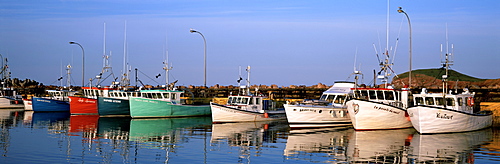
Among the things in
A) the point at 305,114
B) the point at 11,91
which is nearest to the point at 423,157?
the point at 305,114

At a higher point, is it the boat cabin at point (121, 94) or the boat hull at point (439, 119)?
the boat cabin at point (121, 94)

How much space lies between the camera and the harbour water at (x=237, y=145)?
61.1 feet

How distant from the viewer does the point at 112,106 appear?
1665 inches

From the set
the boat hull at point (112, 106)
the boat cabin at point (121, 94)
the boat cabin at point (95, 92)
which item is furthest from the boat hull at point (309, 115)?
the boat cabin at point (95, 92)

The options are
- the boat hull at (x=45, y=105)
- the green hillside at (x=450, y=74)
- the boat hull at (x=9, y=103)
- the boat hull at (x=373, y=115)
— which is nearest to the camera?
the boat hull at (x=373, y=115)

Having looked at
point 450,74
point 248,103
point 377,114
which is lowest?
point 377,114

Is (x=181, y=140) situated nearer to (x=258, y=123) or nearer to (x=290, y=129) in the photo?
(x=290, y=129)

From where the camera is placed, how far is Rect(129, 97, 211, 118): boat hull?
1556 inches

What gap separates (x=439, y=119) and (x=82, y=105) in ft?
94.8

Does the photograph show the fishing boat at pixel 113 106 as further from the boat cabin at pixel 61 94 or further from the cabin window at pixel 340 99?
the cabin window at pixel 340 99

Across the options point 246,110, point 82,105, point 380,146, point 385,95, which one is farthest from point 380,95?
point 82,105

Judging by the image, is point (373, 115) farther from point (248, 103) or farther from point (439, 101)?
point (248, 103)

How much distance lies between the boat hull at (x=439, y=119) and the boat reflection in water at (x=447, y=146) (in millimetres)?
341

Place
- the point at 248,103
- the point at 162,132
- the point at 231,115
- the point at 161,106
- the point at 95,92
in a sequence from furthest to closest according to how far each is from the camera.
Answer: the point at 95,92, the point at 161,106, the point at 248,103, the point at 231,115, the point at 162,132
